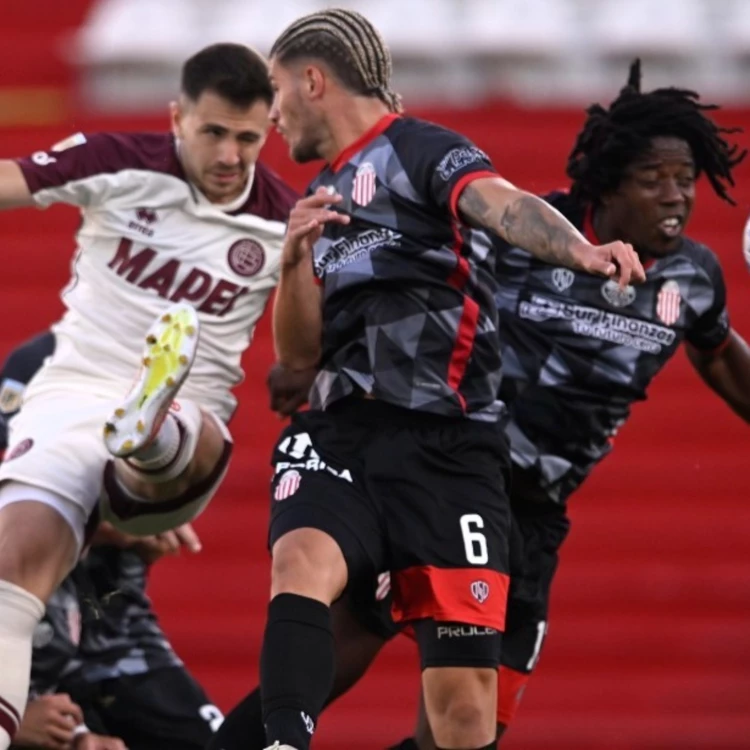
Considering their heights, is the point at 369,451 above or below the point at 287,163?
above

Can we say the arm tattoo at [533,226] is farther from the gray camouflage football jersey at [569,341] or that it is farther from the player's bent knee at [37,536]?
the player's bent knee at [37,536]

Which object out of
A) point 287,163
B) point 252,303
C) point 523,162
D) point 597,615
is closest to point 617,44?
point 523,162

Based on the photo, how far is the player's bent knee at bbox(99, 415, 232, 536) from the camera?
5516 millimetres

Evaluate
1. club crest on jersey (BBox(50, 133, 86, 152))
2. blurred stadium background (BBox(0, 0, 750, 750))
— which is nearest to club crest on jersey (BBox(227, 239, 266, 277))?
club crest on jersey (BBox(50, 133, 86, 152))

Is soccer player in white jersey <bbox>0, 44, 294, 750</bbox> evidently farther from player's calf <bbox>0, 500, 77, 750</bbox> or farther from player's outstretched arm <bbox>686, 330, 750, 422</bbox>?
player's outstretched arm <bbox>686, 330, 750, 422</bbox>

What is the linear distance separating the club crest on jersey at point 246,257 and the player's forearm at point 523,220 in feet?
4.18

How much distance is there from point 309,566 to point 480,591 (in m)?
0.43

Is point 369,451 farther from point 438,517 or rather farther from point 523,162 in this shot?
point 523,162

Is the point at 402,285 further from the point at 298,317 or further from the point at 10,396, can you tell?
the point at 10,396

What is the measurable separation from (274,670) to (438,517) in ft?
1.78

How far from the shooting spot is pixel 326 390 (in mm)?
4949

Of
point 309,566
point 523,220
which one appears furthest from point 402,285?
point 309,566

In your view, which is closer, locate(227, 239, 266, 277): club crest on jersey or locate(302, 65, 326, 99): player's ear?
locate(302, 65, 326, 99): player's ear

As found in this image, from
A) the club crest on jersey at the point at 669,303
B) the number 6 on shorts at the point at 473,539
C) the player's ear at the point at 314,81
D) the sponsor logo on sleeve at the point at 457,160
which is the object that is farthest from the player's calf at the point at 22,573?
the club crest on jersey at the point at 669,303
